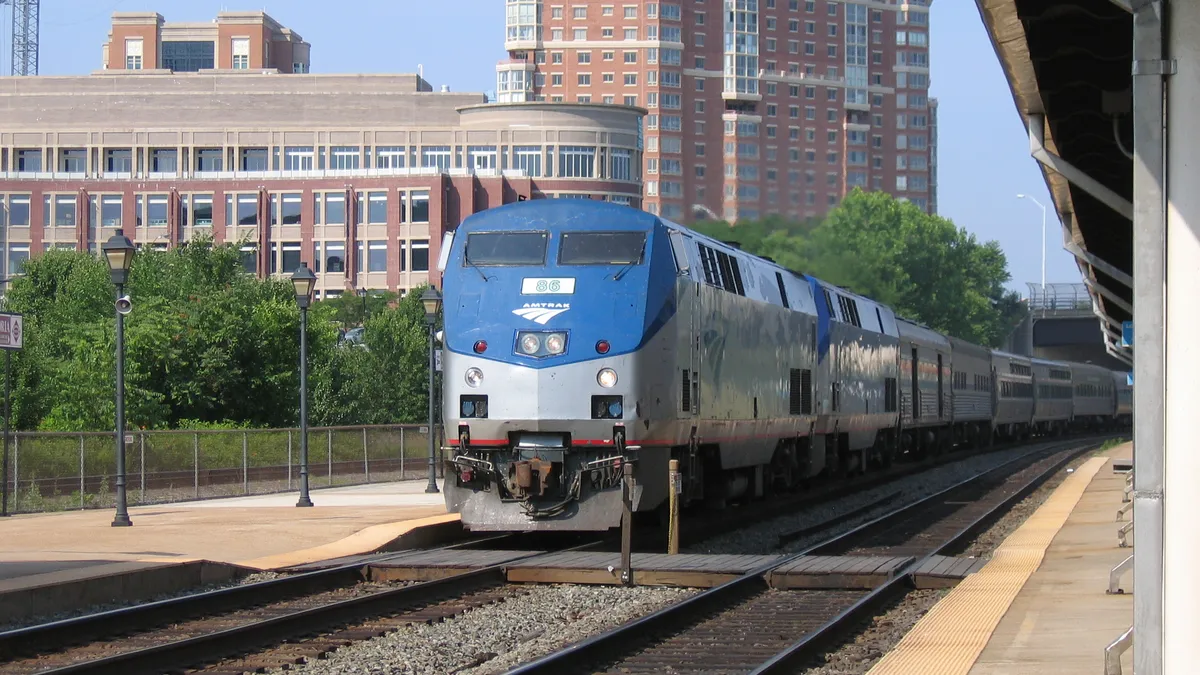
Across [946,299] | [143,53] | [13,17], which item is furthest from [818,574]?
[13,17]

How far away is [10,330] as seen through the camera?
22.3 meters

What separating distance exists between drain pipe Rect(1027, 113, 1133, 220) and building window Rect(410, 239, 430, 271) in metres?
93.4

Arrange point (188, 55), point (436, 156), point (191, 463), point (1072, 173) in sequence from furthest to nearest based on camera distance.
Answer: point (188, 55), point (436, 156), point (191, 463), point (1072, 173)

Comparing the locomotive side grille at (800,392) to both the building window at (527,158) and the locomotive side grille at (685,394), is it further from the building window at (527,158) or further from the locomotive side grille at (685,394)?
the building window at (527,158)

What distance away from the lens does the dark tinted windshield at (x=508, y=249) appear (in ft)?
59.2

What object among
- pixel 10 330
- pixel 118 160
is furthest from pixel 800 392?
pixel 118 160

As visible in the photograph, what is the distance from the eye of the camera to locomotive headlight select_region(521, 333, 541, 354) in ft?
56.4

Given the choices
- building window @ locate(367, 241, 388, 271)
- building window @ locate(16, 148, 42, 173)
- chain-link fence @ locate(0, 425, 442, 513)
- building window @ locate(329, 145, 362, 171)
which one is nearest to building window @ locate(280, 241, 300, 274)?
building window @ locate(367, 241, 388, 271)

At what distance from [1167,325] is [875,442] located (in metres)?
29.0

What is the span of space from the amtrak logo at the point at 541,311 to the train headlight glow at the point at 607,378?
2.90ft

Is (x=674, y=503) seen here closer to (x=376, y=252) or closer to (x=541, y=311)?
(x=541, y=311)

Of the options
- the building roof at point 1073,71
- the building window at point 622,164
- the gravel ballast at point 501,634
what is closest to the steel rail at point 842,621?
the gravel ballast at point 501,634

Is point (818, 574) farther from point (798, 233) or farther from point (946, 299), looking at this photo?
point (946, 299)

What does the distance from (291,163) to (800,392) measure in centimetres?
9384
